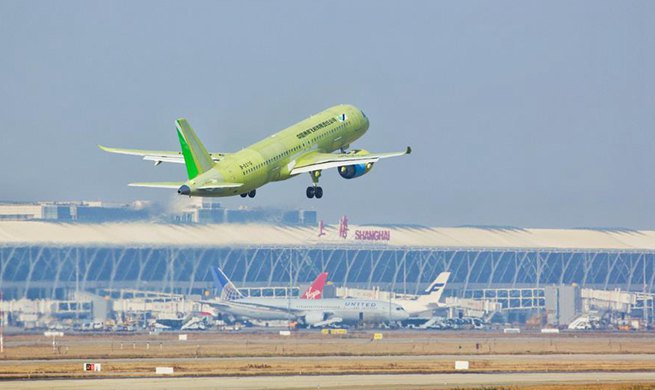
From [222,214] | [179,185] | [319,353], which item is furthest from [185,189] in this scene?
[222,214]

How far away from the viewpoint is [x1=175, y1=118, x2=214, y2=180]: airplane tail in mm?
103938

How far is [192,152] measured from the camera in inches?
4099

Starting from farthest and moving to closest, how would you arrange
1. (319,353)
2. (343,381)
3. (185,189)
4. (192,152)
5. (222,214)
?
(222,214) → (319,353) → (343,381) → (192,152) → (185,189)

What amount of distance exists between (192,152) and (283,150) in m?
7.56

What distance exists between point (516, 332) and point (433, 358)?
53466mm

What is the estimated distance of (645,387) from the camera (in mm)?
111875

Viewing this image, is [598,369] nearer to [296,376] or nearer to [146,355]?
[296,376]

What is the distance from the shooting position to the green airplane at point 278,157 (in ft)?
339

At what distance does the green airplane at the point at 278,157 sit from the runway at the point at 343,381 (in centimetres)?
1345

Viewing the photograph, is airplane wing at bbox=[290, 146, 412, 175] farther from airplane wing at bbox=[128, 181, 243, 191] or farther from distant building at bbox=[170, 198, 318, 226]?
distant building at bbox=[170, 198, 318, 226]

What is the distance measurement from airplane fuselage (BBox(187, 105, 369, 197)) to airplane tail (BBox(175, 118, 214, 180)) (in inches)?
24.1

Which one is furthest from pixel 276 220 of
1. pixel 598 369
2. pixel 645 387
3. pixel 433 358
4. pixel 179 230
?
pixel 645 387

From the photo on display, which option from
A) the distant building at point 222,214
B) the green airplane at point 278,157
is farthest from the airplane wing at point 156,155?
the distant building at point 222,214

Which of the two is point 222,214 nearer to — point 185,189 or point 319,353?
point 319,353
